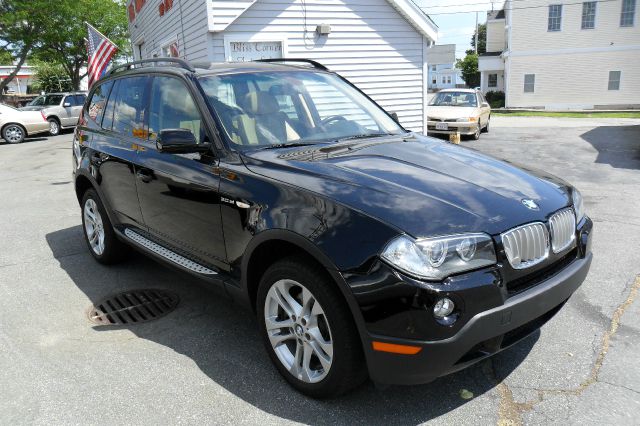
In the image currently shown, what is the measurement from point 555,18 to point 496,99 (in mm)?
7537

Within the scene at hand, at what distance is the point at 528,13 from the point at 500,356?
112 ft

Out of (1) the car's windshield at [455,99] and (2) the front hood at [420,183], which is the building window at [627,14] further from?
(2) the front hood at [420,183]

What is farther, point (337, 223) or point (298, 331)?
point (298, 331)

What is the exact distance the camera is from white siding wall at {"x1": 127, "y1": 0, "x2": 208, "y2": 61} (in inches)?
409

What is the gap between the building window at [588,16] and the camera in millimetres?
30766

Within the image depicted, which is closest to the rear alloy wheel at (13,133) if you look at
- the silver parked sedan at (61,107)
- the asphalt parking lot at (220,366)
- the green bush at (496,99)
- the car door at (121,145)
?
the silver parked sedan at (61,107)

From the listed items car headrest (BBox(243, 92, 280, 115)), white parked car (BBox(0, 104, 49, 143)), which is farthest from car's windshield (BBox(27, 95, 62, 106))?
car headrest (BBox(243, 92, 280, 115))

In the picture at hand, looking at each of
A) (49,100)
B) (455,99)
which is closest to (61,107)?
(49,100)

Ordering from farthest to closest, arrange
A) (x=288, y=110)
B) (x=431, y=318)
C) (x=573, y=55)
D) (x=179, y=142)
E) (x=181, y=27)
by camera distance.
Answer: (x=573, y=55), (x=181, y=27), (x=288, y=110), (x=179, y=142), (x=431, y=318)

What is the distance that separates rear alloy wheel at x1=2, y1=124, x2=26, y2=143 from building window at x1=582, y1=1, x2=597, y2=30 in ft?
99.2

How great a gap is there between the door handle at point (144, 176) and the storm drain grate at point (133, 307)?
3.29 feet

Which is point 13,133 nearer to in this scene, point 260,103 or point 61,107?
point 61,107

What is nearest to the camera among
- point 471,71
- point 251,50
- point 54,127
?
point 251,50

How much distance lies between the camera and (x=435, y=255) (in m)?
A: 2.30
